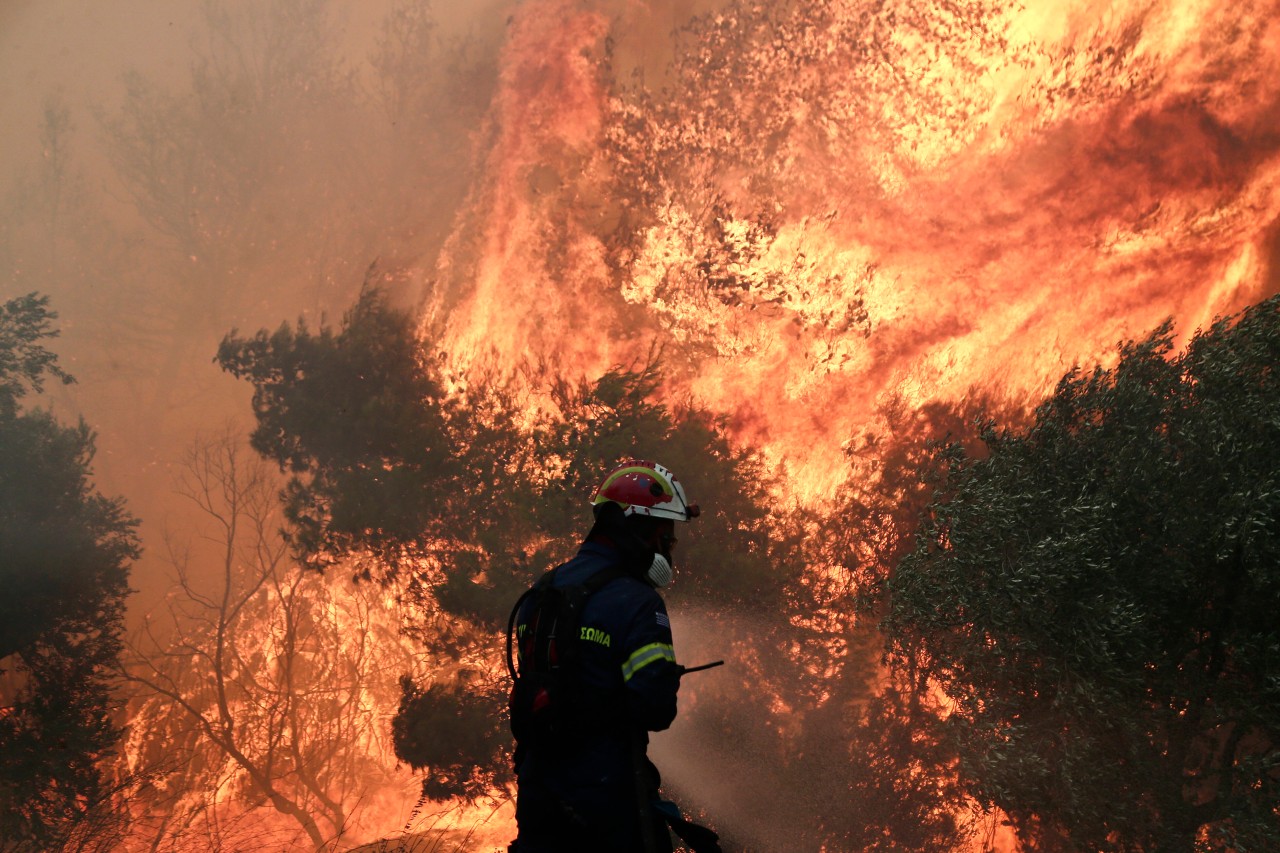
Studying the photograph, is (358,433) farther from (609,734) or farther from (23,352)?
(609,734)

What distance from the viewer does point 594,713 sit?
4.90m

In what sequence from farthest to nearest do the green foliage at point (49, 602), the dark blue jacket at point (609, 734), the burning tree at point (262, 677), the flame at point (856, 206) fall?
the burning tree at point (262, 677)
the flame at point (856, 206)
the green foliage at point (49, 602)
the dark blue jacket at point (609, 734)

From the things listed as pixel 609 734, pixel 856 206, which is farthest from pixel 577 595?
pixel 856 206

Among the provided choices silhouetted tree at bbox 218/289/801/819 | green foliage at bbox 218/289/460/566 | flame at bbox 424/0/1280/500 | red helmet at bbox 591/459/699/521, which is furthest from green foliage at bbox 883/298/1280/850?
green foliage at bbox 218/289/460/566

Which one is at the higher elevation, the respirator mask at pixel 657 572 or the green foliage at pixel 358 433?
the green foliage at pixel 358 433

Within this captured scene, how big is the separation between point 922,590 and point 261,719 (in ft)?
55.2

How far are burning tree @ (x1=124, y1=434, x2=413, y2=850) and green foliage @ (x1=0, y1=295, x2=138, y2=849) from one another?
1942 mm

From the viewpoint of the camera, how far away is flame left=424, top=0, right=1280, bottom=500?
2144cm

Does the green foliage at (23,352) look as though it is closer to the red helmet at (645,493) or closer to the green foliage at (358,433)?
the green foliage at (358,433)

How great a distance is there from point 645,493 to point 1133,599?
8.75m

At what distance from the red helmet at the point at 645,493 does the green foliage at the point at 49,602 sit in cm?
1636

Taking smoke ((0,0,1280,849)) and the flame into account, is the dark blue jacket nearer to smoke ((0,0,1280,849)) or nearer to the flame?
smoke ((0,0,1280,849))

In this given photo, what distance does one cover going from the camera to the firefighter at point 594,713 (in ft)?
15.7

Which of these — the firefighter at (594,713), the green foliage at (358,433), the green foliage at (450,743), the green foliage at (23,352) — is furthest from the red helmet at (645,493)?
the green foliage at (23,352)
